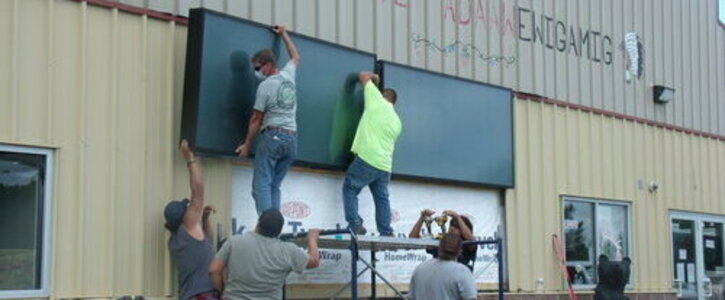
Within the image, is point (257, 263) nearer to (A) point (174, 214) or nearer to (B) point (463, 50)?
(A) point (174, 214)

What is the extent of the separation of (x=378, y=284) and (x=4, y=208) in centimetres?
410

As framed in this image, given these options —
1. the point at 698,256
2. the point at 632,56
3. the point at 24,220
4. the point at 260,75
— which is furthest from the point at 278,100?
the point at 698,256

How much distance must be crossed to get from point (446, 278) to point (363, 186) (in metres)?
2.04

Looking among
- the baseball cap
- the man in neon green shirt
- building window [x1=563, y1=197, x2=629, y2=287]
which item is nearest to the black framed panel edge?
the man in neon green shirt

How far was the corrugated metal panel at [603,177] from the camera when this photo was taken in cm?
1223

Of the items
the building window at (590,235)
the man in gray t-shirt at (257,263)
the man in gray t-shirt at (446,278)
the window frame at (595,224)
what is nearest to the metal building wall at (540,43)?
the window frame at (595,224)

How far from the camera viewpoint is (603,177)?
13.5 metres

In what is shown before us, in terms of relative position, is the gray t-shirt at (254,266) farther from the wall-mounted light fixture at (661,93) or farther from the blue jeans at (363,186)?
the wall-mounted light fixture at (661,93)

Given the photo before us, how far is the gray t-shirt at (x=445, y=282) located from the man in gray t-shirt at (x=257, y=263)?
3.78 feet

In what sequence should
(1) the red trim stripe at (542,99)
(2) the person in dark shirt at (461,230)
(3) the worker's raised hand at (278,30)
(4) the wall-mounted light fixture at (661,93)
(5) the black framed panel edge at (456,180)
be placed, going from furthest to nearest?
(4) the wall-mounted light fixture at (661,93) → (5) the black framed panel edge at (456,180) → (2) the person in dark shirt at (461,230) → (3) the worker's raised hand at (278,30) → (1) the red trim stripe at (542,99)

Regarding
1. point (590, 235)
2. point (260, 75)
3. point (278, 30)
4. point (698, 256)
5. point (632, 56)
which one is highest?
point (632, 56)

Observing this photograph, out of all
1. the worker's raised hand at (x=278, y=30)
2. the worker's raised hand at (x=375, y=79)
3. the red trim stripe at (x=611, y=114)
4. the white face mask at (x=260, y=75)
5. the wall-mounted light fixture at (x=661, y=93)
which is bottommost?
the white face mask at (x=260, y=75)

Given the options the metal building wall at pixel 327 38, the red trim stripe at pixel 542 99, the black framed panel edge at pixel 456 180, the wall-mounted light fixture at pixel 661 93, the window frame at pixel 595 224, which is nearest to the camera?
the metal building wall at pixel 327 38

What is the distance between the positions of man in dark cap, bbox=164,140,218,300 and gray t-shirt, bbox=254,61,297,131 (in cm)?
84
